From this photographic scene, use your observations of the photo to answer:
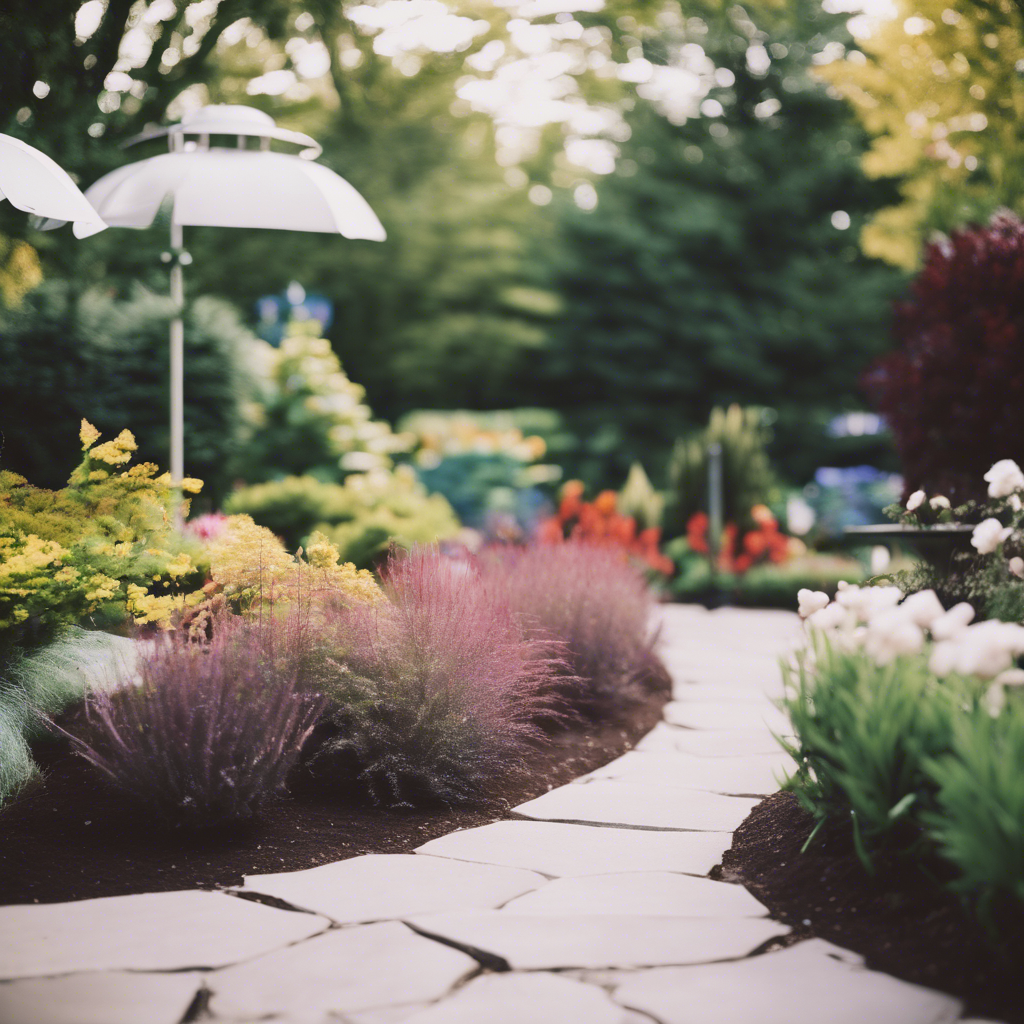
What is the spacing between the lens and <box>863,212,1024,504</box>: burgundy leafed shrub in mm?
5848

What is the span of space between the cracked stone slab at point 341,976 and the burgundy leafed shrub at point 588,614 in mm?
2190

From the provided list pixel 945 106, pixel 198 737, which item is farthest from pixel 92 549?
pixel 945 106

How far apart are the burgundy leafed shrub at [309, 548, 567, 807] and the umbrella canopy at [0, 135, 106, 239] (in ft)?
6.15

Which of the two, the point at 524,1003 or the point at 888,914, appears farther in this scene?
the point at 888,914

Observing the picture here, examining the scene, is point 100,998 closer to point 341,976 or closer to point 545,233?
point 341,976

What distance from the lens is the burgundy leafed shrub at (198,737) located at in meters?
2.89

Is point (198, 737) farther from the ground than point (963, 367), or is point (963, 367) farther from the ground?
point (963, 367)

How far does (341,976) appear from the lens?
2.13 metres

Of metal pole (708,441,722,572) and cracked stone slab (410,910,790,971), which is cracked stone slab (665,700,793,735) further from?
metal pole (708,441,722,572)

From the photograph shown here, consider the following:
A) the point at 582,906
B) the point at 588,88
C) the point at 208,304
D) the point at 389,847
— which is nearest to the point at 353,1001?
the point at 582,906

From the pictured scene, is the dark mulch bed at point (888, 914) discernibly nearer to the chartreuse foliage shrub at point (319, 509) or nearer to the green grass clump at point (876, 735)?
the green grass clump at point (876, 735)

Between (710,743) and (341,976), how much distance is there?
2521 mm

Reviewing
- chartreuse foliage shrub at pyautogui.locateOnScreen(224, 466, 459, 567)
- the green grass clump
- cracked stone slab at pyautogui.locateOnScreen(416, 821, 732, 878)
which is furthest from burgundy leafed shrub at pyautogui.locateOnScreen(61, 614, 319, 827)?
chartreuse foliage shrub at pyautogui.locateOnScreen(224, 466, 459, 567)

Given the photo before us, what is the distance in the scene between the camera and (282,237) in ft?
52.5
